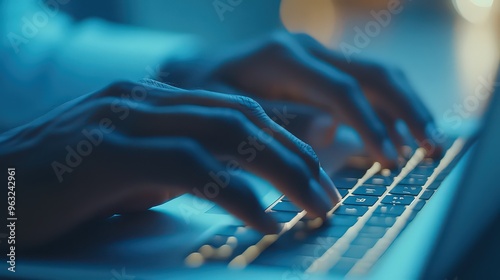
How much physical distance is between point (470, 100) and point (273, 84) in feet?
0.69

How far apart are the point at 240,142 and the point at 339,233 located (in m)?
0.11

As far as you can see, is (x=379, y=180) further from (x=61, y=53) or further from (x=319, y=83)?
(x=61, y=53)

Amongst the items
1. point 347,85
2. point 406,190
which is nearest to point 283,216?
point 406,190

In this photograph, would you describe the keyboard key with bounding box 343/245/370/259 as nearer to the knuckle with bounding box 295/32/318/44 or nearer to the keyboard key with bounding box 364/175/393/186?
the keyboard key with bounding box 364/175/393/186

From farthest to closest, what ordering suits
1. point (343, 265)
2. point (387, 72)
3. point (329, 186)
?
1. point (387, 72)
2. point (329, 186)
3. point (343, 265)

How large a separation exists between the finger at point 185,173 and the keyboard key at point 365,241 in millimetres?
68

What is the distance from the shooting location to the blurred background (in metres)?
0.58

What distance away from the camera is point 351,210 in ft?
1.64

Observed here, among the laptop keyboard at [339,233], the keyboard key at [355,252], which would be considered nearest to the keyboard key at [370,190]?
the laptop keyboard at [339,233]

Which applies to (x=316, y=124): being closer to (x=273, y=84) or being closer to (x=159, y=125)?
(x=273, y=84)

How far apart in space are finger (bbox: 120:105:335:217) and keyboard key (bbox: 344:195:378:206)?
3 cm

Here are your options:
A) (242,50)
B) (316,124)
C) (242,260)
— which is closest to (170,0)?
(242,50)

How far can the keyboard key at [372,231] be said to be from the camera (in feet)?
1.49

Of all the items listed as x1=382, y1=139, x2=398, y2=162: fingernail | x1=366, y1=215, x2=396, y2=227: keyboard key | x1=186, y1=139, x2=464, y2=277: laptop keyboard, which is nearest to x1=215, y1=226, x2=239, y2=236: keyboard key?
x1=186, y1=139, x2=464, y2=277: laptop keyboard
